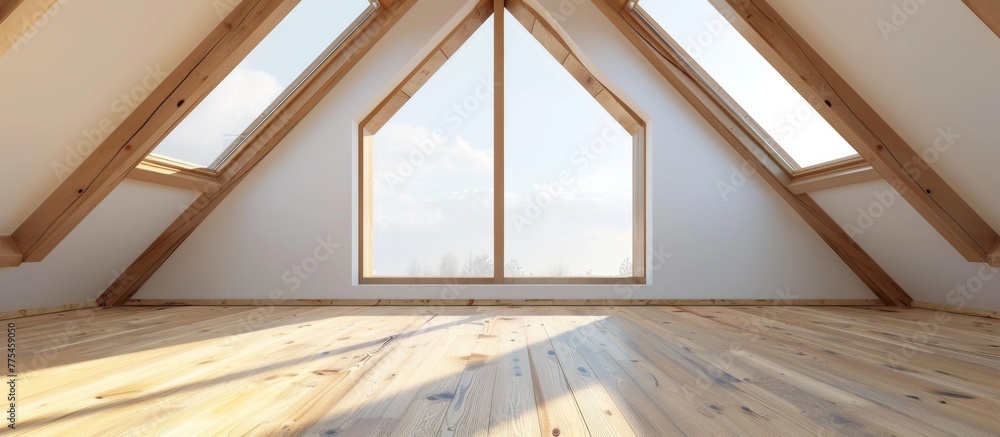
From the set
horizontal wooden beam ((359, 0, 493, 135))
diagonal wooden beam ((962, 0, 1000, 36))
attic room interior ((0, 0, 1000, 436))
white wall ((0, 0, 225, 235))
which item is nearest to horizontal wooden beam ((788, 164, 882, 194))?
attic room interior ((0, 0, 1000, 436))

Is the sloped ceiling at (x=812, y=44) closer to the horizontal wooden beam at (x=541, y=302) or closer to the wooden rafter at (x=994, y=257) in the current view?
the wooden rafter at (x=994, y=257)

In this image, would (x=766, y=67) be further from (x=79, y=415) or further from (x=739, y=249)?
(x=79, y=415)

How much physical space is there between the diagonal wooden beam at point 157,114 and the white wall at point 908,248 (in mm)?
3187

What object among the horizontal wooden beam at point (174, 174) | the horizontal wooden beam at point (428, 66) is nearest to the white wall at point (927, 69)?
the horizontal wooden beam at point (428, 66)

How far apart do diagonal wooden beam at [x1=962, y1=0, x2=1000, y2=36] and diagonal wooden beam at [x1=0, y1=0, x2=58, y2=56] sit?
295 centimetres

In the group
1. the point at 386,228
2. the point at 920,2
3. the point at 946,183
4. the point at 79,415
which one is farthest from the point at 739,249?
the point at 79,415

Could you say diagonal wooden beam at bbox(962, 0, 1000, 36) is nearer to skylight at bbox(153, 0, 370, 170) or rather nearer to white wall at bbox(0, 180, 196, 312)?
skylight at bbox(153, 0, 370, 170)

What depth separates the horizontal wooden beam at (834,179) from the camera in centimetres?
286

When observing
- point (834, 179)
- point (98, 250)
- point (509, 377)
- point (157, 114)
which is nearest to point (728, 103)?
point (834, 179)

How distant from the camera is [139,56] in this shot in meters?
2.35

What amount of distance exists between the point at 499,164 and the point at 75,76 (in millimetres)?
2297

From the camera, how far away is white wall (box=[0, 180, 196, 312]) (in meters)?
2.86

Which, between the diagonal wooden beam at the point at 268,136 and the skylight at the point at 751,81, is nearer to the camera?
the skylight at the point at 751,81

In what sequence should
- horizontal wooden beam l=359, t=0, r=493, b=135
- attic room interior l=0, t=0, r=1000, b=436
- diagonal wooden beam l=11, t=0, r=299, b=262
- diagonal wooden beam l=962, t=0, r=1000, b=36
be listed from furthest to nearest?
horizontal wooden beam l=359, t=0, r=493, b=135, diagonal wooden beam l=11, t=0, r=299, b=262, diagonal wooden beam l=962, t=0, r=1000, b=36, attic room interior l=0, t=0, r=1000, b=436
